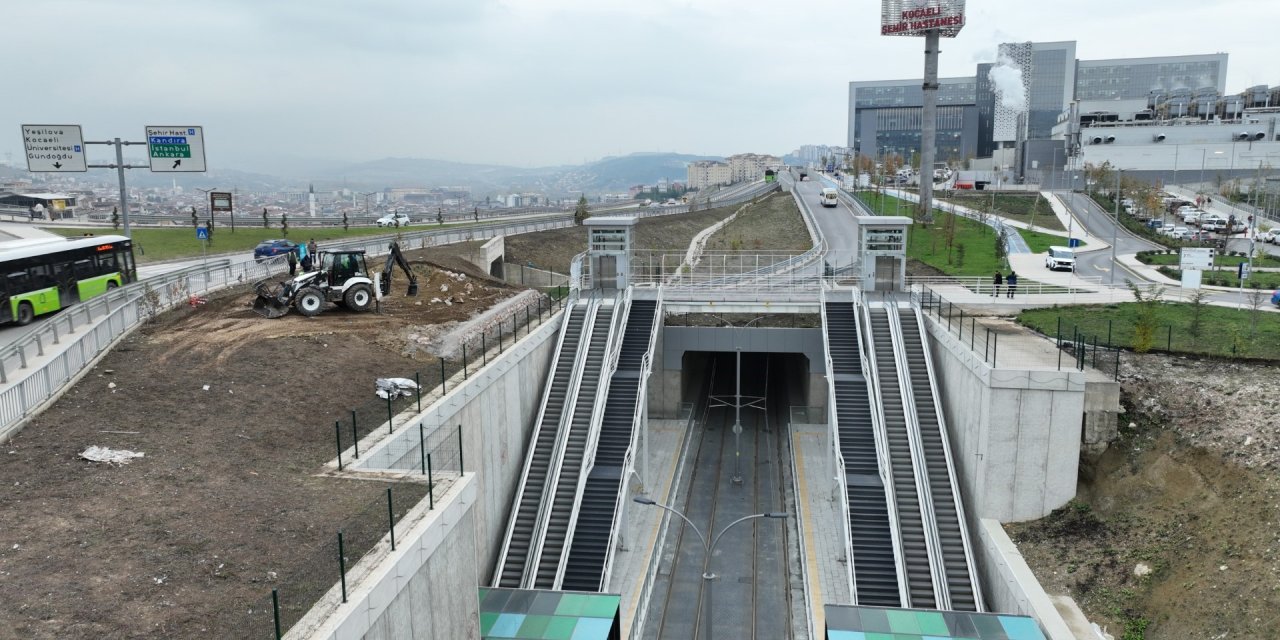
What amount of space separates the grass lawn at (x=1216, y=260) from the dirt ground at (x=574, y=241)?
101 ft

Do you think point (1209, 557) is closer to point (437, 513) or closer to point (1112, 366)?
point (1112, 366)

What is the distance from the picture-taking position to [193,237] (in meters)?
Result: 54.0

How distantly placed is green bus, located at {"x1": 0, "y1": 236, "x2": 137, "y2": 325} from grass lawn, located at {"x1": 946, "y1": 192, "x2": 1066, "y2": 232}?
6842 cm

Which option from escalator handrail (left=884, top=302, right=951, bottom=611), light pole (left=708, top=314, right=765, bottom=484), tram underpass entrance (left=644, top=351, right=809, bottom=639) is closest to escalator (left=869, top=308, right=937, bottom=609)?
escalator handrail (left=884, top=302, right=951, bottom=611)

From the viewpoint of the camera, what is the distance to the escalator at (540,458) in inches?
965

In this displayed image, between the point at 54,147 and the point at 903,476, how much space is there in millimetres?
31540

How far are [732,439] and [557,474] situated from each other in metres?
13.8

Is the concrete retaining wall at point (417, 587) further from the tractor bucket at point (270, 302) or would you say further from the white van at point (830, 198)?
the white van at point (830, 198)

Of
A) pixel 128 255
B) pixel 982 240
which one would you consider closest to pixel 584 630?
pixel 128 255

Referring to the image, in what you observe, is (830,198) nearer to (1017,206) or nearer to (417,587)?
(1017,206)

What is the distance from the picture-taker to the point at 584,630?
18641 mm

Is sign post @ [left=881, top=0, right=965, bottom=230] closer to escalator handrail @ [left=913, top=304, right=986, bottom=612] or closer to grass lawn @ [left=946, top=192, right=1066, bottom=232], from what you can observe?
grass lawn @ [left=946, top=192, right=1066, bottom=232]

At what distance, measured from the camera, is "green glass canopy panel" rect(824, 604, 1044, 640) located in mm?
18516

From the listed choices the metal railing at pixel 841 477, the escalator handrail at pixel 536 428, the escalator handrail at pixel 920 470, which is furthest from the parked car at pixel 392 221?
the escalator handrail at pixel 920 470
